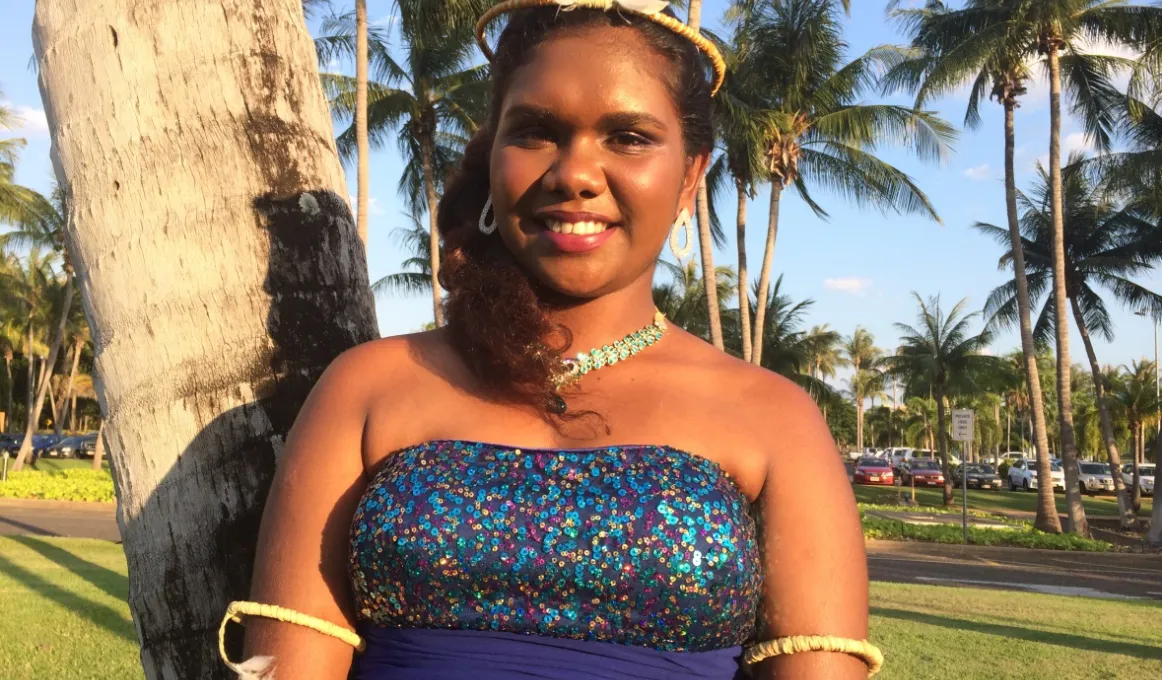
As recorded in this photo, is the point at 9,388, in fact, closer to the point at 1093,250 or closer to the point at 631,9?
the point at 1093,250

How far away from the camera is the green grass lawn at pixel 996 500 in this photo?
100ft

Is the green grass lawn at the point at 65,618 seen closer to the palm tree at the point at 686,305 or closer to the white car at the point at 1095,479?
the palm tree at the point at 686,305

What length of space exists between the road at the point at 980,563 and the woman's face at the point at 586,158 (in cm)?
1176

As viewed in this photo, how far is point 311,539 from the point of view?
1.56m

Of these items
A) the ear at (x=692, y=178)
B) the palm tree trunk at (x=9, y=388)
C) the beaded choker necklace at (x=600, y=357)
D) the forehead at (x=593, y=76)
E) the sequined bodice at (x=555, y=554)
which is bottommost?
the sequined bodice at (x=555, y=554)

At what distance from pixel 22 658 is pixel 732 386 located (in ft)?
21.1

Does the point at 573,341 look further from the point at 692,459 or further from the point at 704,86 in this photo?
the point at 704,86

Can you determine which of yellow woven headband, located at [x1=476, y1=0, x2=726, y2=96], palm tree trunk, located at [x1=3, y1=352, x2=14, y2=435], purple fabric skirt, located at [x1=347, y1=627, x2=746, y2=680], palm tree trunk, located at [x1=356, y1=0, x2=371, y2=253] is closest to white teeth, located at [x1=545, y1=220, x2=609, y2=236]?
yellow woven headband, located at [x1=476, y1=0, x2=726, y2=96]

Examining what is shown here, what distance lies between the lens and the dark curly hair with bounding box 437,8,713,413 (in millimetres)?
1720

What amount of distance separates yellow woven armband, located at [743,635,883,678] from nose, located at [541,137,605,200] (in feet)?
2.70

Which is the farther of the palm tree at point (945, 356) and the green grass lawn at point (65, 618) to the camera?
the palm tree at point (945, 356)

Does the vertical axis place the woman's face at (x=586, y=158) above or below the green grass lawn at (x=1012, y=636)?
above

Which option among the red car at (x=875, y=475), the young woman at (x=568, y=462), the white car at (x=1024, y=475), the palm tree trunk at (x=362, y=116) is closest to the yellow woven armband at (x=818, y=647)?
the young woman at (x=568, y=462)

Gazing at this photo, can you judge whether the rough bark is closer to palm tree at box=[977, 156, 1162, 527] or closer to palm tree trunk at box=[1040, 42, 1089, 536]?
palm tree trunk at box=[1040, 42, 1089, 536]
